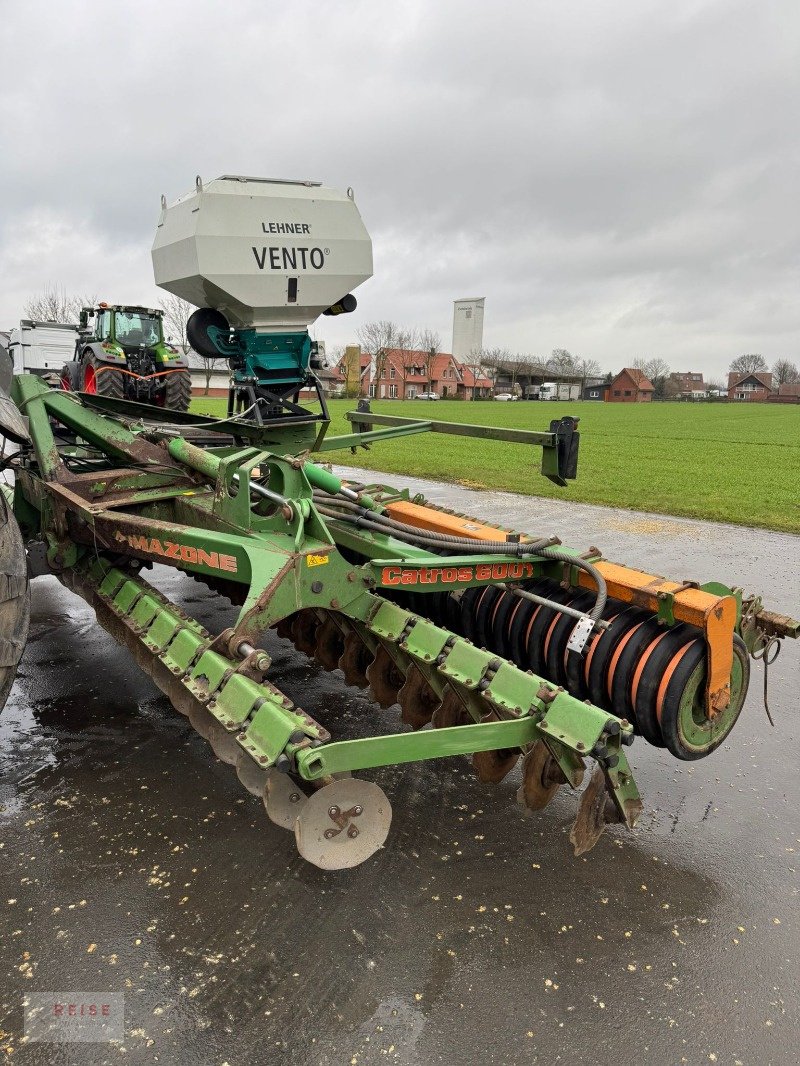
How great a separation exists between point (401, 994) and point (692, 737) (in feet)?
4.83

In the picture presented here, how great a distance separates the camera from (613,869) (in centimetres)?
291

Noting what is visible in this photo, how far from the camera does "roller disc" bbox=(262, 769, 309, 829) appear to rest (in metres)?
2.38

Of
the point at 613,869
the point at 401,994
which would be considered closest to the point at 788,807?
the point at 613,869

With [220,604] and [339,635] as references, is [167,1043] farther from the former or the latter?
[220,604]

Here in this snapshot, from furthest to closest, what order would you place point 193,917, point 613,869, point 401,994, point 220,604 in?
point 220,604
point 613,869
point 193,917
point 401,994

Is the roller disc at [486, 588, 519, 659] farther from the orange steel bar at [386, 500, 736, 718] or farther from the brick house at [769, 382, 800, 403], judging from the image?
the brick house at [769, 382, 800, 403]

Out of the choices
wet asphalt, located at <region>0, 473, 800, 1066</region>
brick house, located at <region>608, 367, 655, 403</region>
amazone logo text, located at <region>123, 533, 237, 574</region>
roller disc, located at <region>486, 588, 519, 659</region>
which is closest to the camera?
wet asphalt, located at <region>0, 473, 800, 1066</region>

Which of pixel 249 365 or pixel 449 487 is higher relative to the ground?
pixel 249 365

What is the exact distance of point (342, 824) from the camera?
7.75 feet

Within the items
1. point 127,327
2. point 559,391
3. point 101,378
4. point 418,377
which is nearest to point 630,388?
point 559,391

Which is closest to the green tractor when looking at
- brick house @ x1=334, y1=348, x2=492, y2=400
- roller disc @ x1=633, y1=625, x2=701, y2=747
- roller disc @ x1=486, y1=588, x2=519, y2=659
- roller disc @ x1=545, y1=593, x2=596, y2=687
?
roller disc @ x1=486, y1=588, x2=519, y2=659

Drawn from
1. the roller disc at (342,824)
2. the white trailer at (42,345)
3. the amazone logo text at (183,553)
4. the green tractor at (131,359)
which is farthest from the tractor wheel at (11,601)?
the white trailer at (42,345)

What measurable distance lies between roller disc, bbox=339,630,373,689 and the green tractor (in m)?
8.36

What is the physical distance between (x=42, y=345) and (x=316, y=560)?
68.7ft
